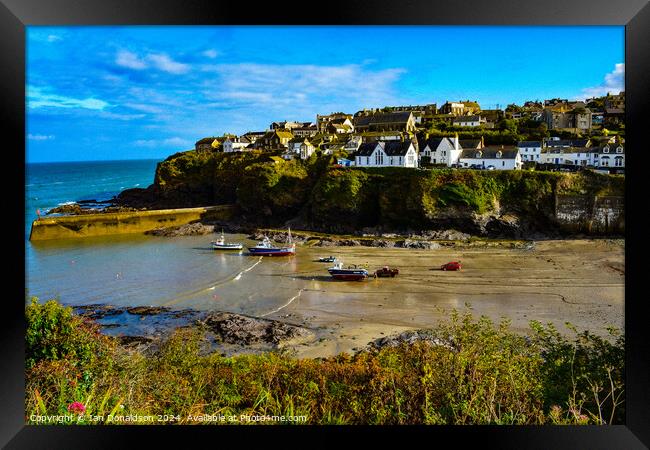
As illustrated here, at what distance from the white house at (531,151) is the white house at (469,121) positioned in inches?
266

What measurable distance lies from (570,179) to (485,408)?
571 inches

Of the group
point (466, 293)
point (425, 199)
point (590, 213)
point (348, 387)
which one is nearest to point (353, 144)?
point (425, 199)

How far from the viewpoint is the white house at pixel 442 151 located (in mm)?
19641

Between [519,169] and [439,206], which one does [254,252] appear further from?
[519,169]

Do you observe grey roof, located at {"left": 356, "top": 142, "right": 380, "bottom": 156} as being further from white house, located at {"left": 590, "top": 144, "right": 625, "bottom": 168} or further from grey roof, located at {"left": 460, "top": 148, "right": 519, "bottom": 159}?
white house, located at {"left": 590, "top": 144, "right": 625, "bottom": 168}

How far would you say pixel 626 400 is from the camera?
11.1 ft

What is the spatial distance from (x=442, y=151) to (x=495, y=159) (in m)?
2.47

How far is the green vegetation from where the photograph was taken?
10.9 ft

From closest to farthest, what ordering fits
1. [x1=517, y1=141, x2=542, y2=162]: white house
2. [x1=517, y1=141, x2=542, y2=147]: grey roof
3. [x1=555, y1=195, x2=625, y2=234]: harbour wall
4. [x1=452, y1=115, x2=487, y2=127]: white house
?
[x1=555, y1=195, x2=625, y2=234]: harbour wall < [x1=517, y1=141, x2=542, y2=162]: white house < [x1=517, y1=141, x2=542, y2=147]: grey roof < [x1=452, y1=115, x2=487, y2=127]: white house

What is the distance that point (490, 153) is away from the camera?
18.4 metres

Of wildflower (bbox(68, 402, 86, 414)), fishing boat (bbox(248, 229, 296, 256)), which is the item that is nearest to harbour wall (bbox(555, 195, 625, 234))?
fishing boat (bbox(248, 229, 296, 256))

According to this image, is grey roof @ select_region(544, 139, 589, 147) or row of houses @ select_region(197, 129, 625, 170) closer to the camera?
row of houses @ select_region(197, 129, 625, 170)

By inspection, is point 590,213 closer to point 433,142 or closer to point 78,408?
point 433,142

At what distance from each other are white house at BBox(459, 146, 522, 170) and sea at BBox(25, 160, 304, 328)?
9.31 m
